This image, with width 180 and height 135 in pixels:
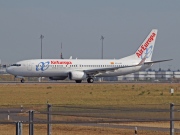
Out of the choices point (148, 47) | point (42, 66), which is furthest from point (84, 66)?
point (148, 47)

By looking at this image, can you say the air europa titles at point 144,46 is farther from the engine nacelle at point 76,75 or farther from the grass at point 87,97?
the grass at point 87,97

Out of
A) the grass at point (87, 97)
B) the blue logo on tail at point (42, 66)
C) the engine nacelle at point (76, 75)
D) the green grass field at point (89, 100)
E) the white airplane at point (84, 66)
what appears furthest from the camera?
the engine nacelle at point (76, 75)

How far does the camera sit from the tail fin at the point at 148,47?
9794 centimetres

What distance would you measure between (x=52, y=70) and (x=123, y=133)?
210 ft

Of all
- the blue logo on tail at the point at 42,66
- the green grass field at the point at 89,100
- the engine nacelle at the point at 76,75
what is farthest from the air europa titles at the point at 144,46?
the green grass field at the point at 89,100

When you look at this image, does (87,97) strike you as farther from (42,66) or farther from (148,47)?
(148,47)

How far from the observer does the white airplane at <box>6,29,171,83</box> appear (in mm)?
87938

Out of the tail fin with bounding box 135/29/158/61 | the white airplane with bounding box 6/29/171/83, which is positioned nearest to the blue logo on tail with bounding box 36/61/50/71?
the white airplane with bounding box 6/29/171/83

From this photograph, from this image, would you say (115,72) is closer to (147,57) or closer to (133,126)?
(147,57)

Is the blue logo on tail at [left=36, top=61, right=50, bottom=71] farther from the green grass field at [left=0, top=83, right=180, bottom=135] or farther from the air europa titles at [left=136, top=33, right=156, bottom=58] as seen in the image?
the green grass field at [left=0, top=83, right=180, bottom=135]

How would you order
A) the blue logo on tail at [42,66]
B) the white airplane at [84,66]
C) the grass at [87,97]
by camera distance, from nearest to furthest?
the grass at [87,97], the blue logo on tail at [42,66], the white airplane at [84,66]

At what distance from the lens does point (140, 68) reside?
9762cm

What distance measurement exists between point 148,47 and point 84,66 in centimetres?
1202

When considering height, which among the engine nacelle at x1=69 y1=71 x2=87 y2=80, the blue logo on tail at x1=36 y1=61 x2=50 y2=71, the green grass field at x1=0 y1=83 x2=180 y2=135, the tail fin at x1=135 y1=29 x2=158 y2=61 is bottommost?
the green grass field at x1=0 y1=83 x2=180 y2=135
